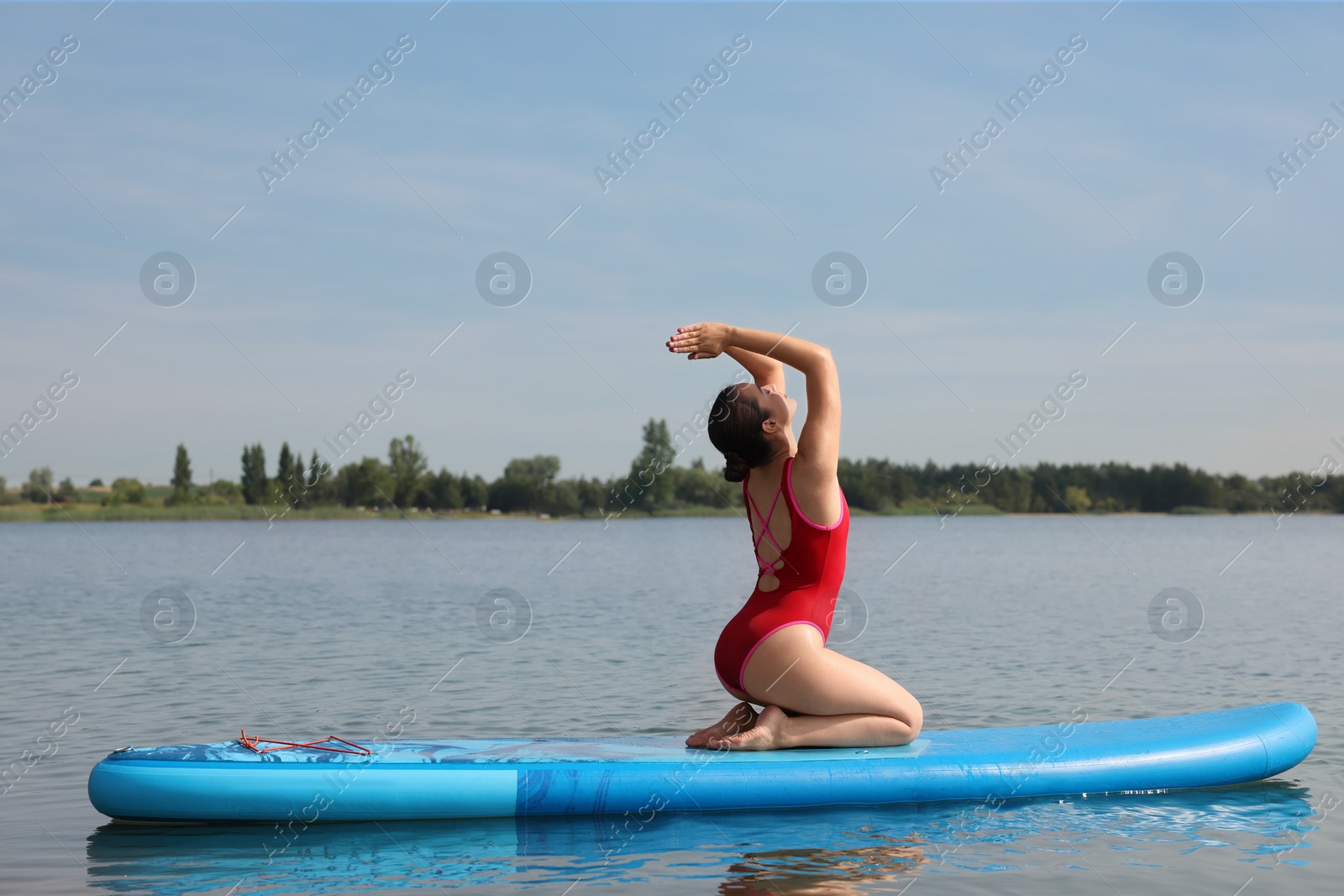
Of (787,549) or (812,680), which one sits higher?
(787,549)

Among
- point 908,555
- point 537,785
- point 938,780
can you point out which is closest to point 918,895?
point 938,780

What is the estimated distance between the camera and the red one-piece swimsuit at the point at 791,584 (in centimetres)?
552

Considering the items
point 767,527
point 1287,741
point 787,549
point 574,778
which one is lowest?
point 1287,741

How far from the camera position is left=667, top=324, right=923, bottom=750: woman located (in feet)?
17.6

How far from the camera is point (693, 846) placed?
5590mm

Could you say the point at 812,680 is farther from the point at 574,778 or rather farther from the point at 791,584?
the point at 574,778

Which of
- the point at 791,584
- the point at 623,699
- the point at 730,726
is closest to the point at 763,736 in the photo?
the point at 730,726

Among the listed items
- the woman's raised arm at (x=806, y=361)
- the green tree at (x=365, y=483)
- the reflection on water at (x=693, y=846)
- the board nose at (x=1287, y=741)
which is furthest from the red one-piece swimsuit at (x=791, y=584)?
the green tree at (x=365, y=483)

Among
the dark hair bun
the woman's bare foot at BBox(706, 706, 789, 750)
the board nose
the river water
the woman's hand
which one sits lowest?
the river water

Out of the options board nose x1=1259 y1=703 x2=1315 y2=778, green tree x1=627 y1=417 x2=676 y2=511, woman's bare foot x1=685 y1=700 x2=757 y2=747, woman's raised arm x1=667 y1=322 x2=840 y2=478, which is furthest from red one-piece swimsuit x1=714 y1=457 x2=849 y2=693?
green tree x1=627 y1=417 x2=676 y2=511

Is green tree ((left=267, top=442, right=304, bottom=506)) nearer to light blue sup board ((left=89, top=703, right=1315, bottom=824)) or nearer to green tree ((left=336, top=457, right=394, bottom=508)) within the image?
green tree ((left=336, top=457, right=394, bottom=508))

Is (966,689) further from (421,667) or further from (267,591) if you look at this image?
(267,591)

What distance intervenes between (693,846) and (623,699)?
5.01m

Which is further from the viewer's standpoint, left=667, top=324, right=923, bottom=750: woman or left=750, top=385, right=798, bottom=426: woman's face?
left=750, top=385, right=798, bottom=426: woman's face
